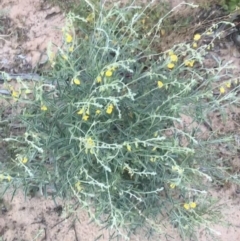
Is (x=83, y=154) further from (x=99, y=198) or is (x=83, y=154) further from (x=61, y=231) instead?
(x=61, y=231)

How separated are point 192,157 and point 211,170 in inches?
6.5

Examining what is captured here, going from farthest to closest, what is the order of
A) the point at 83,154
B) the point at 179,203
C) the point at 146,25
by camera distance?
1. the point at 146,25
2. the point at 179,203
3. the point at 83,154

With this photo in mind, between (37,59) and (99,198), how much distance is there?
2.50 ft

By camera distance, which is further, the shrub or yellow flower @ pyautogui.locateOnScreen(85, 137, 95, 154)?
the shrub

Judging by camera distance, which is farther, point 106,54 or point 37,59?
point 37,59

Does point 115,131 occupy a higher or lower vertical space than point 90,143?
lower

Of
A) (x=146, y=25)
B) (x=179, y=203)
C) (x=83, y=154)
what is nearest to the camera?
(x=83, y=154)

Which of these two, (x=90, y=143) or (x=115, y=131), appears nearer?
(x=90, y=143)

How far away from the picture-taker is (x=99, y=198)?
6.81ft

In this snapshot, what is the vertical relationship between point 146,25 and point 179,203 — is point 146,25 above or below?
above

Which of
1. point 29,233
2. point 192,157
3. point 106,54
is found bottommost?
point 29,233

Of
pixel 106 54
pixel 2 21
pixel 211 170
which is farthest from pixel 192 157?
pixel 2 21

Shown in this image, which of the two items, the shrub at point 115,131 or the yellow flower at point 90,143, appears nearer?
the yellow flower at point 90,143

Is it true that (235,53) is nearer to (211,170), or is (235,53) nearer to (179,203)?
(211,170)
